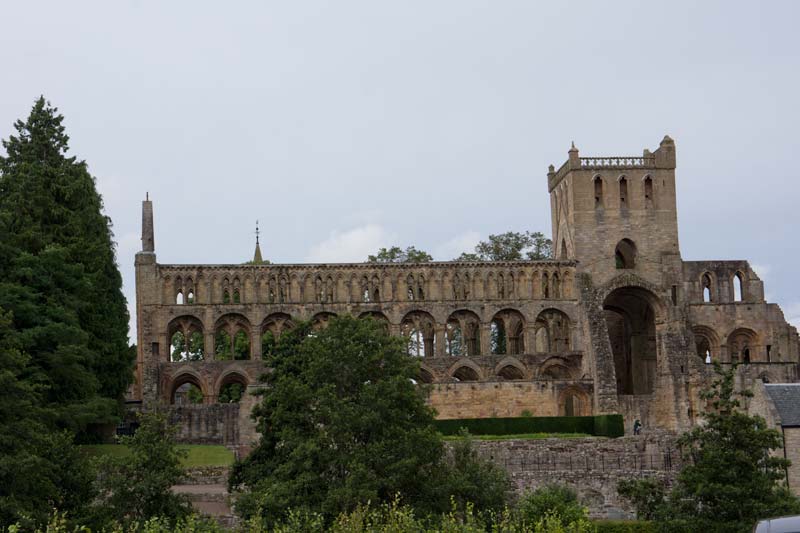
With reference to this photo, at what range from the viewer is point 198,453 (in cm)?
5144

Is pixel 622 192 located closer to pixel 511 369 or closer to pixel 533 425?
pixel 511 369

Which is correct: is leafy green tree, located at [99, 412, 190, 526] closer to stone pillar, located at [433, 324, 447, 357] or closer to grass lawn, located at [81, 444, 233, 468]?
grass lawn, located at [81, 444, 233, 468]

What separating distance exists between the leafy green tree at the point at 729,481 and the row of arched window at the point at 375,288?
31.2 metres

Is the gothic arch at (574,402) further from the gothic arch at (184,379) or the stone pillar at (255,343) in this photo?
the gothic arch at (184,379)

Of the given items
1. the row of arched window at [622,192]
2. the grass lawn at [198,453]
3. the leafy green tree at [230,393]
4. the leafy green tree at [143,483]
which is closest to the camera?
the leafy green tree at [143,483]

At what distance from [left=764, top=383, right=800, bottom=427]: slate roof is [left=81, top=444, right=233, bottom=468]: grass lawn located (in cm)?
2106

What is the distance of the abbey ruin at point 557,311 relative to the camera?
63719 millimetres

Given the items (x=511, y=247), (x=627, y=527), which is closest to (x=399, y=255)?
(x=511, y=247)

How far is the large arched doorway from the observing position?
69.4 metres

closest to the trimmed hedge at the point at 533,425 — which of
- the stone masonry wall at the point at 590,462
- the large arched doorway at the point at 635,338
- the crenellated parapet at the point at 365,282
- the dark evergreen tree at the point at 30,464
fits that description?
the stone masonry wall at the point at 590,462

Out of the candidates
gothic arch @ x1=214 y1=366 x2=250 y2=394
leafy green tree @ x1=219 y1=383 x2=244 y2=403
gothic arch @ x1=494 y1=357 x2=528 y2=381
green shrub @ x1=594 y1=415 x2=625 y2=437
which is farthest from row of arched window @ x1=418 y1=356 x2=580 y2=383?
leafy green tree @ x1=219 y1=383 x2=244 y2=403

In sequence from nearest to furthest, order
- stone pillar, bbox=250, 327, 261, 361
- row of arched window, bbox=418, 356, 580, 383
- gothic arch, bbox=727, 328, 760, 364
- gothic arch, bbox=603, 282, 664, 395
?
row of arched window, bbox=418, 356, 580, 383
stone pillar, bbox=250, 327, 261, 361
gothic arch, bbox=603, 282, 664, 395
gothic arch, bbox=727, 328, 760, 364

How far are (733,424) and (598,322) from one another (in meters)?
29.1

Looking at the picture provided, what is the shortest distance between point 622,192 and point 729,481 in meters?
36.3
